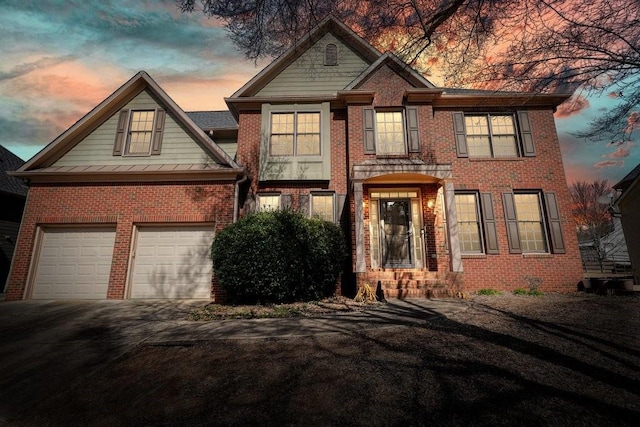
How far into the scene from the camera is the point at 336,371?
303 cm

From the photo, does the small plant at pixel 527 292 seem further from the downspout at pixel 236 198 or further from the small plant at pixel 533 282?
the downspout at pixel 236 198

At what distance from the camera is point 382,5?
5.55 m

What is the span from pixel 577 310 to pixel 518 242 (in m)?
4.19

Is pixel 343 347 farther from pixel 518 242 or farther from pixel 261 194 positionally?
pixel 518 242

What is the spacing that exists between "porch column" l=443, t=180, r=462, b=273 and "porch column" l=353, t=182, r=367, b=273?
2.40 metres

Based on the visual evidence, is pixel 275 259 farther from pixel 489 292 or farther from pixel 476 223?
pixel 476 223

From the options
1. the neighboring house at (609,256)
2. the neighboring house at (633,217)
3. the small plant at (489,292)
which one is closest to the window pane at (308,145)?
the small plant at (489,292)

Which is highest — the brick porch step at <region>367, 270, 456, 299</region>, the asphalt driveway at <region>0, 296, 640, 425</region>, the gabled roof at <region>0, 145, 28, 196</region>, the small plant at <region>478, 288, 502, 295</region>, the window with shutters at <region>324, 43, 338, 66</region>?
the window with shutters at <region>324, 43, 338, 66</region>

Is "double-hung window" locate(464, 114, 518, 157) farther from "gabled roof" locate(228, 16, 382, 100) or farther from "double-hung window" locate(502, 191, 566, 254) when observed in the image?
"gabled roof" locate(228, 16, 382, 100)

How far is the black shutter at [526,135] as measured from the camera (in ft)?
32.8

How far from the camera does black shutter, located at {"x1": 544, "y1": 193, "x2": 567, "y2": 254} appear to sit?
926 centimetres

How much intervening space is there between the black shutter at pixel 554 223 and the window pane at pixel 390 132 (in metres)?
5.08

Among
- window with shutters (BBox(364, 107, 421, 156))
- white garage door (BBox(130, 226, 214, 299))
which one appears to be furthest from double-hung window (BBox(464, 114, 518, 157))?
white garage door (BBox(130, 226, 214, 299))

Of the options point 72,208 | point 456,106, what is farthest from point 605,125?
point 72,208
